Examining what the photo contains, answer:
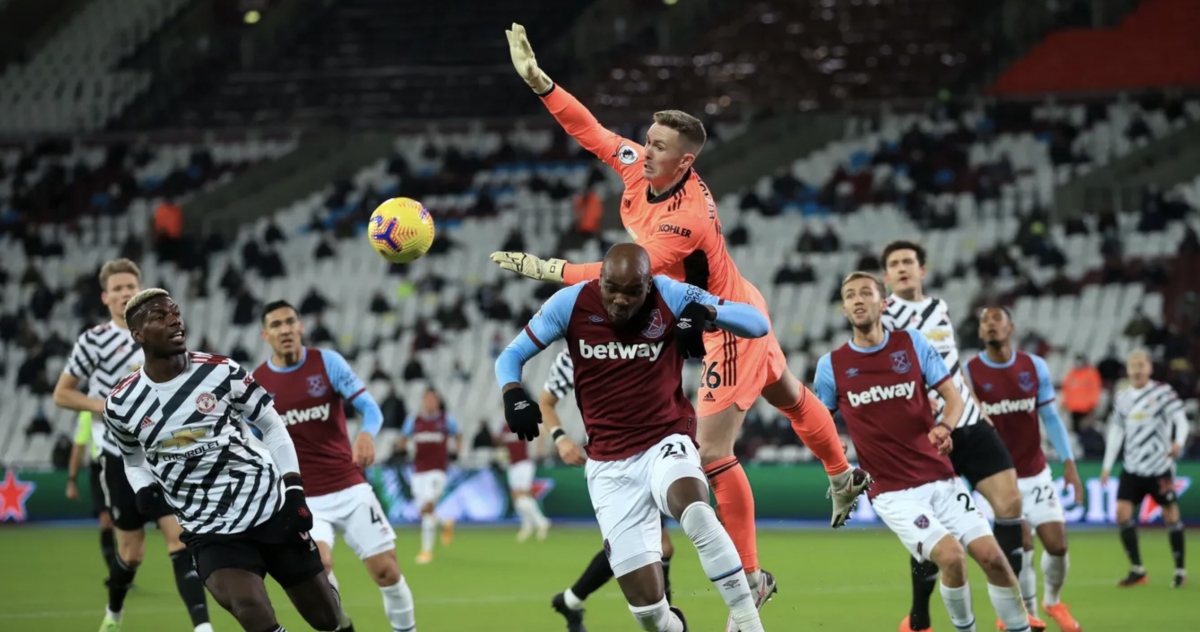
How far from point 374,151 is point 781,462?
15746mm

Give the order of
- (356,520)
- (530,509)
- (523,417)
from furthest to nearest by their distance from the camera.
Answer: (530,509) → (356,520) → (523,417)

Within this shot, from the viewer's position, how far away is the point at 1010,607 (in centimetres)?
845

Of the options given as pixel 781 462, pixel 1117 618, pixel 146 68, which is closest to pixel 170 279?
pixel 146 68

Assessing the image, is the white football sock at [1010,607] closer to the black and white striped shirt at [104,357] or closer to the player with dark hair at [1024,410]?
the player with dark hair at [1024,410]

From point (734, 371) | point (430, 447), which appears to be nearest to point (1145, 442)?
point (430, 447)

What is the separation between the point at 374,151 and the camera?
111ft

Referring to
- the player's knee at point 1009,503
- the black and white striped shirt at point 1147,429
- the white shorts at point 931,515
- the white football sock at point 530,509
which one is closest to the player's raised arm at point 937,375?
the white shorts at point 931,515

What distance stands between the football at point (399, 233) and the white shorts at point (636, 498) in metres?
1.72

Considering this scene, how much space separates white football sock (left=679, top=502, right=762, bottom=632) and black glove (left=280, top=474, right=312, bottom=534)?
1.83m

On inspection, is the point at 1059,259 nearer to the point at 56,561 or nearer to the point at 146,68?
the point at 56,561

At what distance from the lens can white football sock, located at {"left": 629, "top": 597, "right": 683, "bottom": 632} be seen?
7.02 meters

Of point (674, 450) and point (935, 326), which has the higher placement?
point (935, 326)

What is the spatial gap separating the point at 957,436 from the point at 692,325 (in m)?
4.02

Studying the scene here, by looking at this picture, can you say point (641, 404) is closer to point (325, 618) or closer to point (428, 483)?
point (325, 618)
